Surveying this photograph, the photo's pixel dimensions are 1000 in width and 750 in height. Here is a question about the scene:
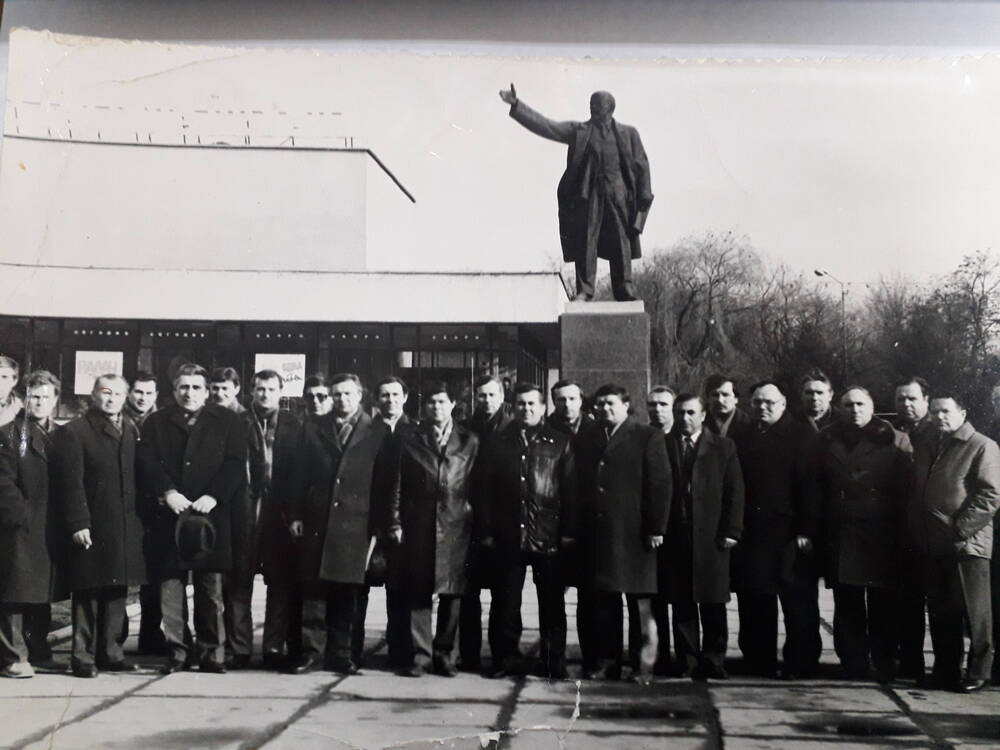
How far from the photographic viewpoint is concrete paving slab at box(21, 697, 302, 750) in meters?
2.72

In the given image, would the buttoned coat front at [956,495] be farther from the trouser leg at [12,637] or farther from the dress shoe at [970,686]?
the trouser leg at [12,637]

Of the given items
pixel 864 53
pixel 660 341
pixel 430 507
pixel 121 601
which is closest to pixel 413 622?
pixel 430 507

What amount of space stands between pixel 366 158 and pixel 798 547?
6.15 ft

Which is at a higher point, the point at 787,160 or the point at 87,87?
the point at 87,87

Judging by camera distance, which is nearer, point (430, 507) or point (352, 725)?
point (352, 725)

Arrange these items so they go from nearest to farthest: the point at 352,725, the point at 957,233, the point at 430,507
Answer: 1. the point at 352,725
2. the point at 957,233
3. the point at 430,507

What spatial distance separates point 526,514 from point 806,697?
0.99m

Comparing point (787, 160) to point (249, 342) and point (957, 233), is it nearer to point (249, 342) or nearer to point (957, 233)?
point (957, 233)

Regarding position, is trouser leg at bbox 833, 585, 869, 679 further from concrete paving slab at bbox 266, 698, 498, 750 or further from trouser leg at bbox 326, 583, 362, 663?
trouser leg at bbox 326, 583, 362, 663

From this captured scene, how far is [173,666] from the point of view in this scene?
310 centimetres

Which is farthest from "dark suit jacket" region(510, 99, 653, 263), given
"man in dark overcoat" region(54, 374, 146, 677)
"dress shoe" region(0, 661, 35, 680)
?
"dress shoe" region(0, 661, 35, 680)

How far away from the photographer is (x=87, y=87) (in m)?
3.16

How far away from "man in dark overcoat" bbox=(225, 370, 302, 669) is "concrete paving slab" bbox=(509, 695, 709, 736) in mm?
885

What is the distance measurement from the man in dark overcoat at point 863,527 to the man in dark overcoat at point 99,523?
7.33 feet
